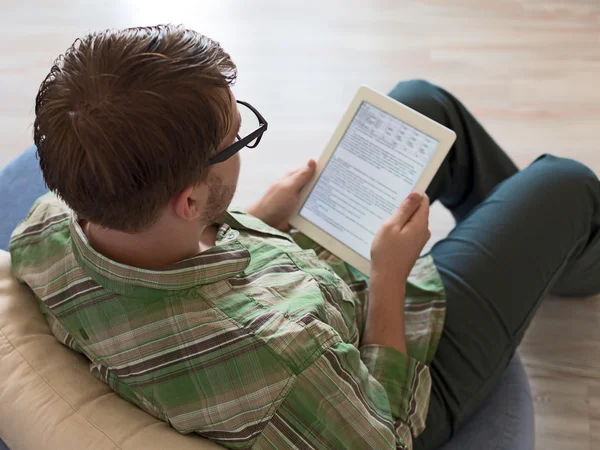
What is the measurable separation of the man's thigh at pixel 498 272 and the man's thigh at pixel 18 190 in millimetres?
699

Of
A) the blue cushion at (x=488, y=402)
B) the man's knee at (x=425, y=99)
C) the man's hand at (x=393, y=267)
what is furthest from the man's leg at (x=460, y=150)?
the blue cushion at (x=488, y=402)

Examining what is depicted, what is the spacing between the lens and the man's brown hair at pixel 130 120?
1.86 feet

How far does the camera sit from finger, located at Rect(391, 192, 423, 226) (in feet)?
3.19

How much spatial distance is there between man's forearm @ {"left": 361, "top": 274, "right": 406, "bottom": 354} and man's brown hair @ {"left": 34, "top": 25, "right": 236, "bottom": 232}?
40 cm

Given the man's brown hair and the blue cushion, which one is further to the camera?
the blue cushion

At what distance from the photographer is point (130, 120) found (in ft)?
1.84

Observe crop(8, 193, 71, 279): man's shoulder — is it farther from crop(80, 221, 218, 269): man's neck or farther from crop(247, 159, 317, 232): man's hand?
crop(247, 159, 317, 232): man's hand

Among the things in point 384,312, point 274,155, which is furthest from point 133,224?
point 274,155

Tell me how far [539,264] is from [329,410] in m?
0.47

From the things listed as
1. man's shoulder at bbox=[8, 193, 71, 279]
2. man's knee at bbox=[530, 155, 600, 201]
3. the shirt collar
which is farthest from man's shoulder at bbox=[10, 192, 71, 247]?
man's knee at bbox=[530, 155, 600, 201]

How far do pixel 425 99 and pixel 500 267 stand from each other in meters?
0.35

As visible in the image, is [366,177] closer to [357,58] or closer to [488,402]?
[488,402]

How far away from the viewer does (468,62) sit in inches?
76.0

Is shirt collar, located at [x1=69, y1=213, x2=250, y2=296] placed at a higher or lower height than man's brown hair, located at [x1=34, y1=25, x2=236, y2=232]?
lower
